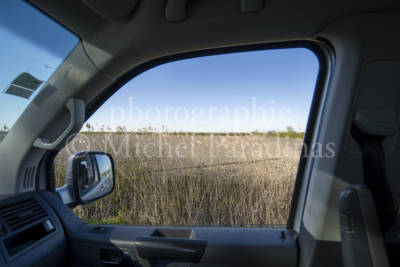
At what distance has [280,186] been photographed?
181cm

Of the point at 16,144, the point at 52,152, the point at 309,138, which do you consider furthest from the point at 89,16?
the point at 309,138

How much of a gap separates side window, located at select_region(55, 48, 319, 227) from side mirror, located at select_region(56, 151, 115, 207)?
9.7 inches

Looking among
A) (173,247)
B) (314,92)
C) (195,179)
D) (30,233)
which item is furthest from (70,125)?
(314,92)

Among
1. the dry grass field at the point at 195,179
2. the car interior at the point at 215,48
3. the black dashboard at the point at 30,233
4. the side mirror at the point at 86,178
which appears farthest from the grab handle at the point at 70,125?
the dry grass field at the point at 195,179

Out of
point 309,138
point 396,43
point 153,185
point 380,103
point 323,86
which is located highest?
point 396,43

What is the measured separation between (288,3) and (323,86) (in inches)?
24.7

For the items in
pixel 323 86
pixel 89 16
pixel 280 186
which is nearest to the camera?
pixel 89 16

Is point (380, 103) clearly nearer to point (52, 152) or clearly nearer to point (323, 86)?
point (323, 86)

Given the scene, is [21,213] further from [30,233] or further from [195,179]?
[195,179]

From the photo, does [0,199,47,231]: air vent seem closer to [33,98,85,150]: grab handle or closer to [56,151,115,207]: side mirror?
[56,151,115,207]: side mirror

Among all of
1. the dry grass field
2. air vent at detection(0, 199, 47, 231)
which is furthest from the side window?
air vent at detection(0, 199, 47, 231)

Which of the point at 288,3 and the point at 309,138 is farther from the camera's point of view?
the point at 309,138

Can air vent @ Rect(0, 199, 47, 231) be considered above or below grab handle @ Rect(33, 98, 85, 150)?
below

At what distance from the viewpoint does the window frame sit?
1468 mm
